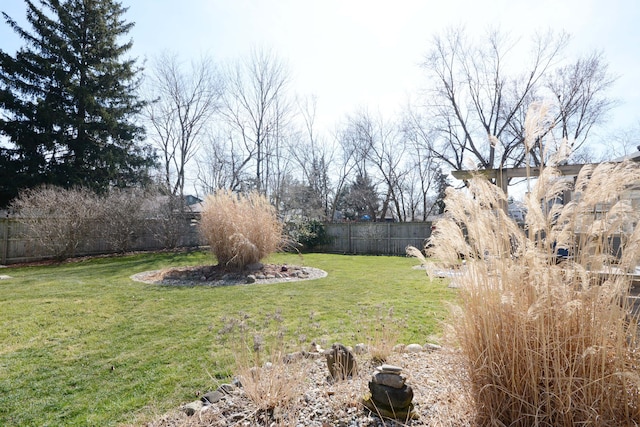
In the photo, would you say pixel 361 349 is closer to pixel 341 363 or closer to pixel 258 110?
pixel 341 363

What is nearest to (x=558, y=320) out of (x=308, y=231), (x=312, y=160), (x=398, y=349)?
(x=398, y=349)

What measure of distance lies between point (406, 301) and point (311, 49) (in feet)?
27.3

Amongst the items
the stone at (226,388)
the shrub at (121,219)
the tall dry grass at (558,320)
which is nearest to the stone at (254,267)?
the stone at (226,388)

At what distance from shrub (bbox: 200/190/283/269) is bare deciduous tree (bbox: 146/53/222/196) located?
11.4m

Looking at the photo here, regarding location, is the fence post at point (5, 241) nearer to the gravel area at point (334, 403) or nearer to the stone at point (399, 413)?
the gravel area at point (334, 403)

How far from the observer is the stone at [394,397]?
1.82 meters

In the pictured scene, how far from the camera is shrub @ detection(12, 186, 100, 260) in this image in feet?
33.9

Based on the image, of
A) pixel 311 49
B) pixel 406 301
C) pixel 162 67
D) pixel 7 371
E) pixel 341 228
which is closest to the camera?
pixel 7 371

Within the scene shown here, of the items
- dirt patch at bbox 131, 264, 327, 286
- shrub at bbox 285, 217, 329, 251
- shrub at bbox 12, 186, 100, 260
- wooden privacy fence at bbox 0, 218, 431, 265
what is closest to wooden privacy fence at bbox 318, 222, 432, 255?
wooden privacy fence at bbox 0, 218, 431, 265

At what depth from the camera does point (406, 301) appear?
4980 mm

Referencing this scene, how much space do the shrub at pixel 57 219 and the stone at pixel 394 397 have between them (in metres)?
12.0

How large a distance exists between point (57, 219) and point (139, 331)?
29.9ft

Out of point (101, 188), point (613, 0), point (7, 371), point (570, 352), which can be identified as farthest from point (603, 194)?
point (101, 188)

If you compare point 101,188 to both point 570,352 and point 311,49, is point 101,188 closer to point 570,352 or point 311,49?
point 311,49
